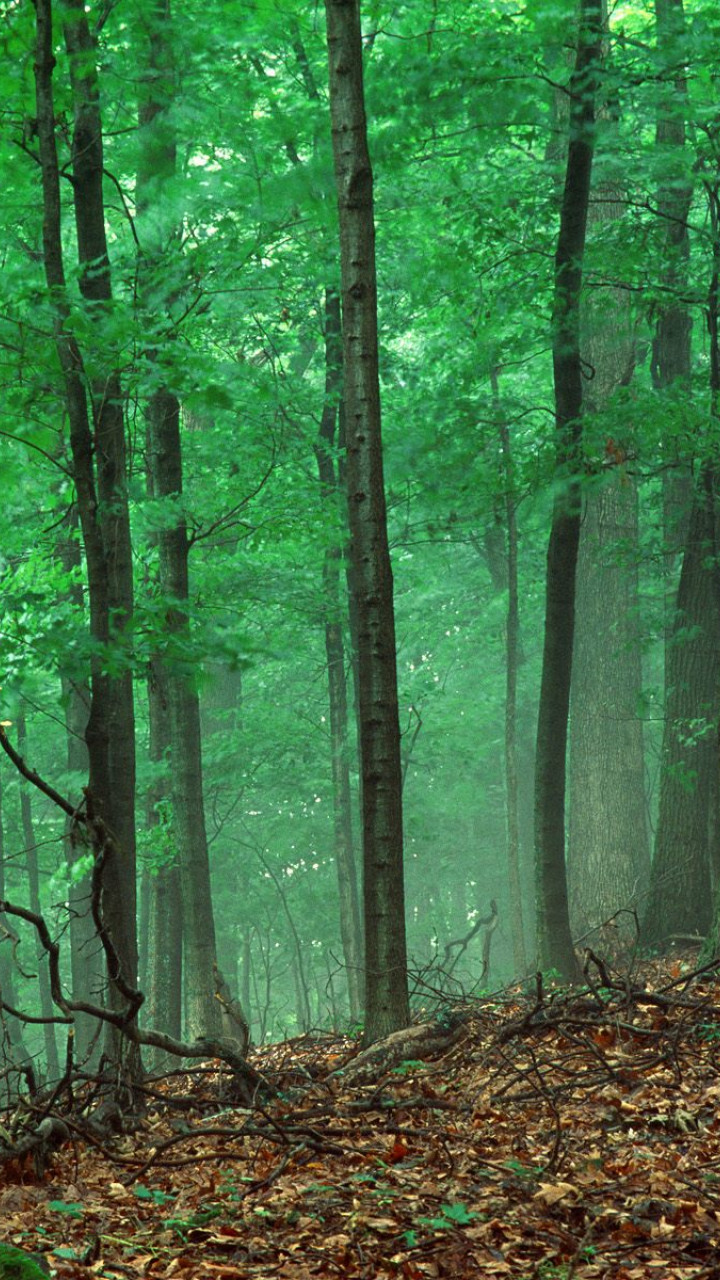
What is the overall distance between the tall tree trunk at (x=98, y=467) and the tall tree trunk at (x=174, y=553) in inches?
21.6

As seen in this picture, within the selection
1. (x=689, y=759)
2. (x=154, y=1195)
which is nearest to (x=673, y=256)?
(x=689, y=759)

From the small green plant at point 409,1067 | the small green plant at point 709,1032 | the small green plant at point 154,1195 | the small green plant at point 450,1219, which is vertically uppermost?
the small green plant at point 709,1032

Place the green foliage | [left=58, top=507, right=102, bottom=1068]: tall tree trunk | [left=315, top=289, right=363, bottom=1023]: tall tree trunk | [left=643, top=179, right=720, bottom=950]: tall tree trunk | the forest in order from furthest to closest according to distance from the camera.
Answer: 1. [left=315, top=289, right=363, bottom=1023]: tall tree trunk
2. [left=58, top=507, right=102, bottom=1068]: tall tree trunk
3. [left=643, top=179, right=720, bottom=950]: tall tree trunk
4. the forest
5. the green foliage

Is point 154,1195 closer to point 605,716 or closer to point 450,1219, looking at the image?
point 450,1219

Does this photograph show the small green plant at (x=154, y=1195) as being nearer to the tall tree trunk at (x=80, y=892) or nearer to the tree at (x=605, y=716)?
the tall tree trunk at (x=80, y=892)

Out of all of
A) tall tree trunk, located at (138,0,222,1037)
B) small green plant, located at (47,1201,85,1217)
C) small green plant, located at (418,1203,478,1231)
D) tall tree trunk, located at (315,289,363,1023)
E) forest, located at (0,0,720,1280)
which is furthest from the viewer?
tall tree trunk, located at (315,289,363,1023)

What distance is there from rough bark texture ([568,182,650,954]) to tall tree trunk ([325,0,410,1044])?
9.87 metres

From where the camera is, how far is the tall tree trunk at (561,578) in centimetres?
1038

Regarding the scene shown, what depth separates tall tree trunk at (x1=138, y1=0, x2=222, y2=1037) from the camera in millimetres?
9070

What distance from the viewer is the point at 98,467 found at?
26.6 ft

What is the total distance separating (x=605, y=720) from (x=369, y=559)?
37.7 feet

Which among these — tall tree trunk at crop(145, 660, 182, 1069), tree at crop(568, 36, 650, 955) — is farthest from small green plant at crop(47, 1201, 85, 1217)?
tree at crop(568, 36, 650, 955)

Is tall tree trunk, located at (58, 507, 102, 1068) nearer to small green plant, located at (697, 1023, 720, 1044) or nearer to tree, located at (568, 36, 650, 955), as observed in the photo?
tree, located at (568, 36, 650, 955)

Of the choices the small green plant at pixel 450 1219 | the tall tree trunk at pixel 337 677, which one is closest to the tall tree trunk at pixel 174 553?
the tall tree trunk at pixel 337 677
